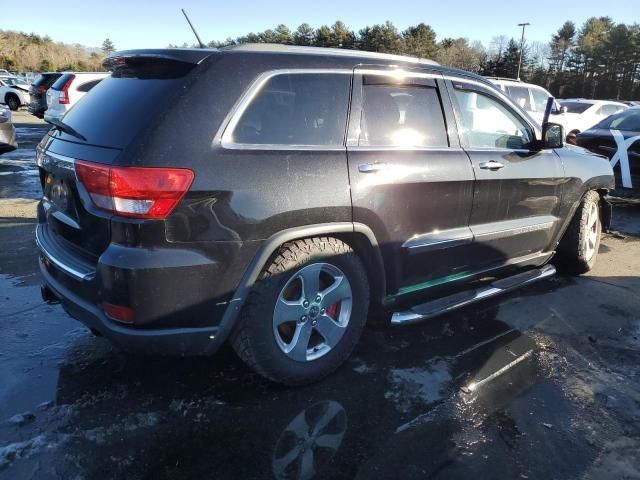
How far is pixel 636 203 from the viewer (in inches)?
345

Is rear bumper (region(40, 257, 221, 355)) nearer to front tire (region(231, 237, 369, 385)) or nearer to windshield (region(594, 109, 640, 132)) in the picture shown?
front tire (region(231, 237, 369, 385))

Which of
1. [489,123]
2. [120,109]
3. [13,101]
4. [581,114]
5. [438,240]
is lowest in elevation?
[581,114]

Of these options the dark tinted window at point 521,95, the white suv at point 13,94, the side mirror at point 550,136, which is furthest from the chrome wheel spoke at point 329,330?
the white suv at point 13,94

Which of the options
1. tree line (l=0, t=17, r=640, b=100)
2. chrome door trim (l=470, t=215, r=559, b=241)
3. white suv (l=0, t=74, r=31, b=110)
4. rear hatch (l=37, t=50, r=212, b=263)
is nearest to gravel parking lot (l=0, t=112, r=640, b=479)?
chrome door trim (l=470, t=215, r=559, b=241)

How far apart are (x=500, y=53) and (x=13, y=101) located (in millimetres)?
52837

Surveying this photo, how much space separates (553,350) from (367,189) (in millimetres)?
1822

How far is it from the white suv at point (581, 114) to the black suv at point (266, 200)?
1155 cm

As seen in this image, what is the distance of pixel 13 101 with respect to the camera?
1033 inches

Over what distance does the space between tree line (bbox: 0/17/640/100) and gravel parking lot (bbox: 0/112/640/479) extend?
157ft

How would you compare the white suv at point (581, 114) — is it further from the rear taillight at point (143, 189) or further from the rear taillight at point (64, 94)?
the rear taillight at point (143, 189)

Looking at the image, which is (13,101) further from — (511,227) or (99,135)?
(511,227)

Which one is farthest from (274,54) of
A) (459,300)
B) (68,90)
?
(68,90)

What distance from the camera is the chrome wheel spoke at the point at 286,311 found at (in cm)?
274

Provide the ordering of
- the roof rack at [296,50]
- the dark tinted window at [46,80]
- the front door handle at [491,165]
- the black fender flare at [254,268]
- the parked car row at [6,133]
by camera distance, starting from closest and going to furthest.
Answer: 1. the black fender flare at [254,268]
2. the roof rack at [296,50]
3. the front door handle at [491,165]
4. the parked car row at [6,133]
5. the dark tinted window at [46,80]
